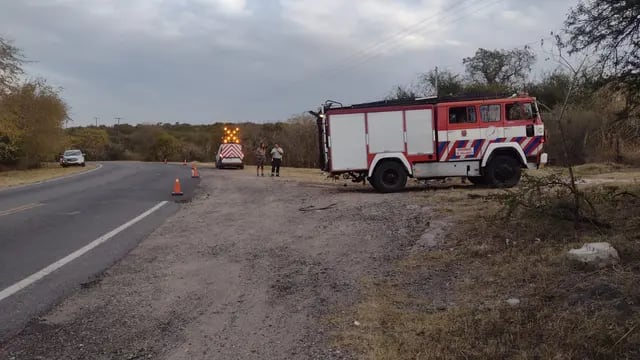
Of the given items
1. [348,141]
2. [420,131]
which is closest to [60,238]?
[348,141]

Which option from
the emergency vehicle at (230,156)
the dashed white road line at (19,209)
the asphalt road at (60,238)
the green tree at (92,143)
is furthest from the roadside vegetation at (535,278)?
the green tree at (92,143)

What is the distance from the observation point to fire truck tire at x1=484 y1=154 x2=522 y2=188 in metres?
16.3

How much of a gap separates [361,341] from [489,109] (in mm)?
12380

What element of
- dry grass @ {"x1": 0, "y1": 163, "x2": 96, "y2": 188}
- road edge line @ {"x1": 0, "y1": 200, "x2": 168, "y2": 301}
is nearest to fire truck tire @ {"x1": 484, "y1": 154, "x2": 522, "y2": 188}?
road edge line @ {"x1": 0, "y1": 200, "x2": 168, "y2": 301}

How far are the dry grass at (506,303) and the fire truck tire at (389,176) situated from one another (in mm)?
8094

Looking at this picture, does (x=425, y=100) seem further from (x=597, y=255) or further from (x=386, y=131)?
(x=597, y=255)

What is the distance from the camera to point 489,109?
16.1m

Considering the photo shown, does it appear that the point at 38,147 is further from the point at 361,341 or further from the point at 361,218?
the point at 361,341

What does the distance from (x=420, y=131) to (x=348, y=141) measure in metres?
2.04

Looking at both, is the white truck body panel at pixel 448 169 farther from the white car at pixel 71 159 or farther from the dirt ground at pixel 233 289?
the white car at pixel 71 159

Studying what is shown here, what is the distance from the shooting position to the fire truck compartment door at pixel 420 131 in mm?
16281

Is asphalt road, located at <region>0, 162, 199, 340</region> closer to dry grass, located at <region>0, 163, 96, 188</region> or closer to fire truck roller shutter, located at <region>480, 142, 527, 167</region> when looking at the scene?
fire truck roller shutter, located at <region>480, 142, 527, 167</region>

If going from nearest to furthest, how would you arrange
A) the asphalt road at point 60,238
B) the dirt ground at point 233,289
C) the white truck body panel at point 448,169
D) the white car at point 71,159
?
the dirt ground at point 233,289 < the asphalt road at point 60,238 < the white truck body panel at point 448,169 < the white car at point 71,159

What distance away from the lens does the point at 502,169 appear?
16266mm
